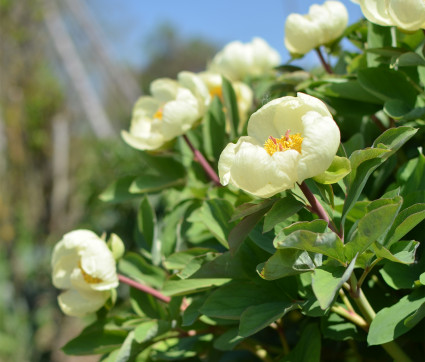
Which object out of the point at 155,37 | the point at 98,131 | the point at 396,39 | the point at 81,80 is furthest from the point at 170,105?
the point at 155,37

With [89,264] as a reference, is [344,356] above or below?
below

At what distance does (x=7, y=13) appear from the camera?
182 inches

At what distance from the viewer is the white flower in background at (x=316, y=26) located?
2.65ft

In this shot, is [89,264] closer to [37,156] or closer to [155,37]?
[37,156]

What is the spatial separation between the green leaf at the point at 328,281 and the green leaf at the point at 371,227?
2 centimetres

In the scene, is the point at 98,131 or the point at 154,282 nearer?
the point at 154,282

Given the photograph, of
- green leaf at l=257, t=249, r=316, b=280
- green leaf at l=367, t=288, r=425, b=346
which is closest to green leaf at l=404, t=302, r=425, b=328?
green leaf at l=367, t=288, r=425, b=346

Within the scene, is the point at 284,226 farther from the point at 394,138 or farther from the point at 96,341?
the point at 96,341

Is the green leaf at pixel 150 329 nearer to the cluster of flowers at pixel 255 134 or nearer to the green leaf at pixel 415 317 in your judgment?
the cluster of flowers at pixel 255 134

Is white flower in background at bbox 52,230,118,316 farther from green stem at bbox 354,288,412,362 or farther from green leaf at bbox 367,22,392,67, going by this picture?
green leaf at bbox 367,22,392,67

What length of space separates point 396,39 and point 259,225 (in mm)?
387

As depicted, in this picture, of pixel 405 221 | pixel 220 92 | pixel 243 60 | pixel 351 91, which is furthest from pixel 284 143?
pixel 243 60

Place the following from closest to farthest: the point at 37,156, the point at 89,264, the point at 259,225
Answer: the point at 259,225, the point at 89,264, the point at 37,156

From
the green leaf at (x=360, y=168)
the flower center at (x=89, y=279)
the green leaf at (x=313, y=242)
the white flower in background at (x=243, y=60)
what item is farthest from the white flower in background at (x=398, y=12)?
the white flower in background at (x=243, y=60)
